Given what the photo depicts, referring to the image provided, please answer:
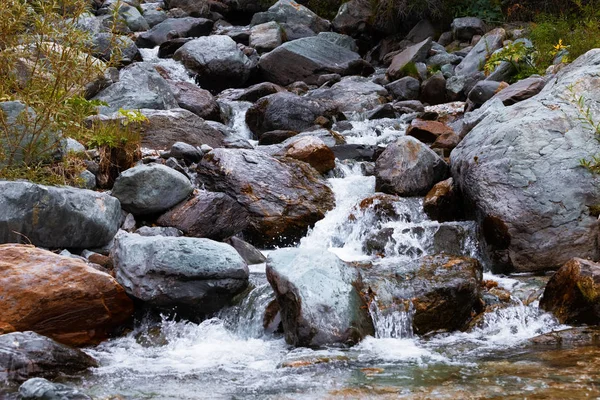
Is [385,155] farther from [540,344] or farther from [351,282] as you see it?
[540,344]

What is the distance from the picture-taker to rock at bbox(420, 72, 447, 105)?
13.0 m

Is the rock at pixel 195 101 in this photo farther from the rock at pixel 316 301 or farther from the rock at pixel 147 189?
the rock at pixel 316 301

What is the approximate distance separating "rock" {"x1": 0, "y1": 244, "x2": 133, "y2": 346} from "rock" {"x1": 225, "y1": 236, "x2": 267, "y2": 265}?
1793 mm


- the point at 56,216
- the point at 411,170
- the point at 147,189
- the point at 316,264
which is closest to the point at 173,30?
the point at 411,170

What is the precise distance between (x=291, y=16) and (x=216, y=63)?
4.72 m

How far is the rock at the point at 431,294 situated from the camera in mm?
5434

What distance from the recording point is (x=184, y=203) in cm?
741

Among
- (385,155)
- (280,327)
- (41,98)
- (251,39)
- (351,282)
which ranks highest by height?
(251,39)

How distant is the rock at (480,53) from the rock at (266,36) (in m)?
4.96

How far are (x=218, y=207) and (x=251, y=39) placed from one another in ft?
35.0

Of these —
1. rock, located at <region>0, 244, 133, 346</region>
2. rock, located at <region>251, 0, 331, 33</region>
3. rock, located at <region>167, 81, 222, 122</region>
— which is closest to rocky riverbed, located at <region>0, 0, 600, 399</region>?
rock, located at <region>0, 244, 133, 346</region>

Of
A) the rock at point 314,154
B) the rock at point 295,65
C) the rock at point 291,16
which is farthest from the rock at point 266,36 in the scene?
the rock at point 314,154

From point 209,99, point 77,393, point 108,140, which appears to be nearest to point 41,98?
point 108,140

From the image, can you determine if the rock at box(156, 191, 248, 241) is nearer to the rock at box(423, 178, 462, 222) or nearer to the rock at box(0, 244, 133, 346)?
the rock at box(0, 244, 133, 346)
